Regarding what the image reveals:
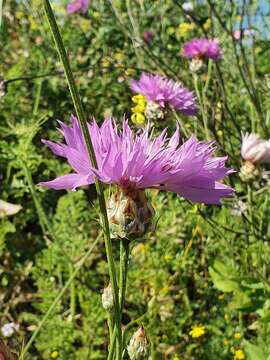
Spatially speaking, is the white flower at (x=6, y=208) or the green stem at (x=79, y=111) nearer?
the green stem at (x=79, y=111)

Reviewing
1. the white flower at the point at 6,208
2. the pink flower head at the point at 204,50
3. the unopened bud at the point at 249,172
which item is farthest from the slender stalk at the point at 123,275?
the pink flower head at the point at 204,50

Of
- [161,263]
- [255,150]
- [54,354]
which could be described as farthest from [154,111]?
[54,354]

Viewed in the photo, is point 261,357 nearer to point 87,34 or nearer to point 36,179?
point 36,179

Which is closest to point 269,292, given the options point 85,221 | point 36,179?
point 85,221

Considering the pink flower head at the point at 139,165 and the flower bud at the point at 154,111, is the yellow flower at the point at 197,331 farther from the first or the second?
the pink flower head at the point at 139,165

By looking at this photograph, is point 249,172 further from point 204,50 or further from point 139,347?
point 139,347
